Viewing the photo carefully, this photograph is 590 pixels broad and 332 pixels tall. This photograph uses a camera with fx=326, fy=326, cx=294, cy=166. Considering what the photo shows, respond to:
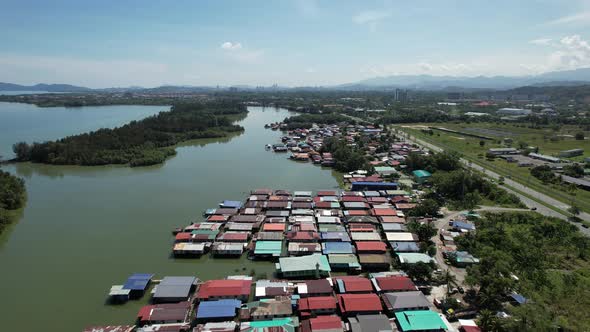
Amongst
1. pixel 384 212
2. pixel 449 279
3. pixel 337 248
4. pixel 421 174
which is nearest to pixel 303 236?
pixel 337 248

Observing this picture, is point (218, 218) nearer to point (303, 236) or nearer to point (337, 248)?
point (303, 236)

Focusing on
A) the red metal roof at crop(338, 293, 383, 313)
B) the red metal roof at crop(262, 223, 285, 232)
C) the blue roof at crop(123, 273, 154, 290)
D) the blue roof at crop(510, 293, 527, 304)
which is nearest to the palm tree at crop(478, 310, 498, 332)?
the blue roof at crop(510, 293, 527, 304)

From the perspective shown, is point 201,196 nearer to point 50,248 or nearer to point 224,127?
point 50,248

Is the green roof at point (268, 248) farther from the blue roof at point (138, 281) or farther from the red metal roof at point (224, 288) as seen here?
the blue roof at point (138, 281)

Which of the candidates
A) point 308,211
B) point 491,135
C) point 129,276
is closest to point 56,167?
point 129,276

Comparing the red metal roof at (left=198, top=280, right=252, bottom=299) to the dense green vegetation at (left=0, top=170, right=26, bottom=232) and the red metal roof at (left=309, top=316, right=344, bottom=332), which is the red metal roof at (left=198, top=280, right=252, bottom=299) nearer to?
the red metal roof at (left=309, top=316, right=344, bottom=332)

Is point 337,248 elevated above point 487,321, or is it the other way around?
point 337,248
